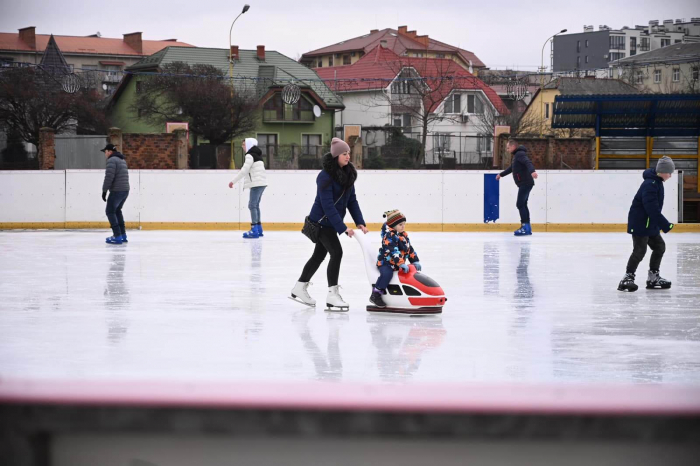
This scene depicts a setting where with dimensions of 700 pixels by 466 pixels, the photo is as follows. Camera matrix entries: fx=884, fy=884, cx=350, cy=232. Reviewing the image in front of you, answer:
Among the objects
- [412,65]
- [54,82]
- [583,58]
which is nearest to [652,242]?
[54,82]

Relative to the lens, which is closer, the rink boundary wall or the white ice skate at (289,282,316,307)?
the white ice skate at (289,282,316,307)

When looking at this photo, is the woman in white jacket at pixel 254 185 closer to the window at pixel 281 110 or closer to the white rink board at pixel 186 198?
the white rink board at pixel 186 198

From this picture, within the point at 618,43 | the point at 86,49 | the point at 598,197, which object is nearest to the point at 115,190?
the point at 598,197

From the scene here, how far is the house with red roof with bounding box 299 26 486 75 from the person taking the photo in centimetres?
7212

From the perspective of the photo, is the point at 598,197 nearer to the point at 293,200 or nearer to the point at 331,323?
the point at 293,200

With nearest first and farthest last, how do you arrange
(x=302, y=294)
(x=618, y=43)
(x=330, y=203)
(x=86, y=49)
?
(x=330, y=203)
(x=302, y=294)
(x=86, y=49)
(x=618, y=43)

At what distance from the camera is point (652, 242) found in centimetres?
804

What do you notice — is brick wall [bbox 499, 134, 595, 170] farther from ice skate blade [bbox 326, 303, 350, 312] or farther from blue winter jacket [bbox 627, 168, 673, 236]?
ice skate blade [bbox 326, 303, 350, 312]

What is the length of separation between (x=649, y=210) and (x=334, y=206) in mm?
2860

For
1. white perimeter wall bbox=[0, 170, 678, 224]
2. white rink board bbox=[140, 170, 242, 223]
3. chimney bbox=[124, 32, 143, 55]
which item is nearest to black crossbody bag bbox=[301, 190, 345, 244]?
white perimeter wall bbox=[0, 170, 678, 224]

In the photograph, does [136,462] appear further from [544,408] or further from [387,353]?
[387,353]

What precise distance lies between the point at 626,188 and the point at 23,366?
14.3 meters

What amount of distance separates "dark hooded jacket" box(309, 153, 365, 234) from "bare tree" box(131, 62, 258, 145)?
1301 inches

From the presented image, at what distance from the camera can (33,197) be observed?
17.2m
